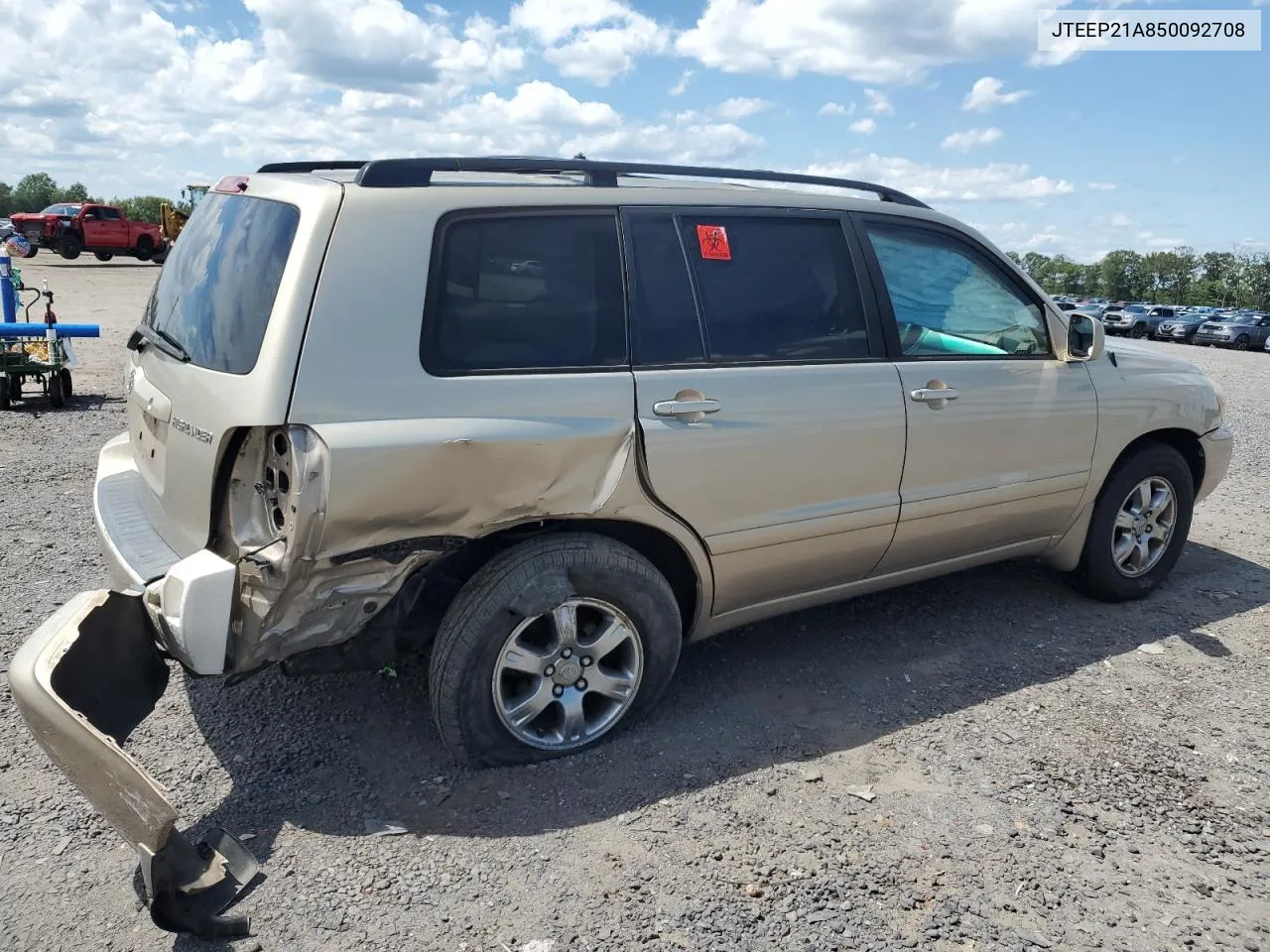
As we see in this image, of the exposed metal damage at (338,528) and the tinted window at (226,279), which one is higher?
the tinted window at (226,279)

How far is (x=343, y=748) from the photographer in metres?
3.32

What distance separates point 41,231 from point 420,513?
33.8 metres

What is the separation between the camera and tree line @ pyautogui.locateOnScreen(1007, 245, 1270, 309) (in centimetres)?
5450

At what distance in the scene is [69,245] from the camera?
30609mm

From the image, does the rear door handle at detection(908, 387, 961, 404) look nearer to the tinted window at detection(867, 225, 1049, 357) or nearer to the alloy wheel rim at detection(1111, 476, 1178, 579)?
the tinted window at detection(867, 225, 1049, 357)

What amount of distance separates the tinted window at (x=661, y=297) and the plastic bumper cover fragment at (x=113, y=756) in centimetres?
181

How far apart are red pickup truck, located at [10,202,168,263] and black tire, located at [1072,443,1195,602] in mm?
33042

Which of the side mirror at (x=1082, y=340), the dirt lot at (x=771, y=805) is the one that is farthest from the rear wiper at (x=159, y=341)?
the side mirror at (x=1082, y=340)

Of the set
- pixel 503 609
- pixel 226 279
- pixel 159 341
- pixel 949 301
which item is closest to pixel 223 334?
pixel 226 279

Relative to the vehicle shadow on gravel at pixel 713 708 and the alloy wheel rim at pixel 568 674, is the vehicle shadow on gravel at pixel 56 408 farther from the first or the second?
the alloy wheel rim at pixel 568 674

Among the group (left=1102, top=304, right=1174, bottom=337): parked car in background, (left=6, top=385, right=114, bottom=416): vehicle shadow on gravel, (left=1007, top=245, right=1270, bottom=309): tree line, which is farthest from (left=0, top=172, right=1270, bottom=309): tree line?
(left=6, top=385, right=114, bottom=416): vehicle shadow on gravel

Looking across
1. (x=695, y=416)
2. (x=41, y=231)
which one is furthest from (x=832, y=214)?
(x=41, y=231)

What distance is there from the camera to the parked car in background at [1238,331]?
30.7 metres

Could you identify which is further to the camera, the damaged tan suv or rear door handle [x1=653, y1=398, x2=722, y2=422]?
rear door handle [x1=653, y1=398, x2=722, y2=422]
